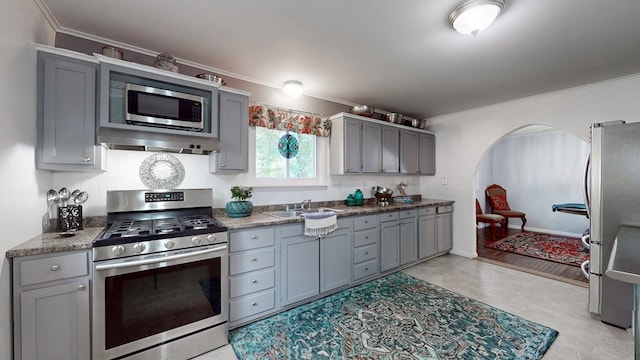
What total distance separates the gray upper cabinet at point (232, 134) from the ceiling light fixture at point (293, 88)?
664 mm

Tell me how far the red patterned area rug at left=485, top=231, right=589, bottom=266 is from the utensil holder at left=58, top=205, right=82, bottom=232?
5.87m

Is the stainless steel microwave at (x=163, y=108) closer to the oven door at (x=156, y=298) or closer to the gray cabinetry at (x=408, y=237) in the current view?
the oven door at (x=156, y=298)

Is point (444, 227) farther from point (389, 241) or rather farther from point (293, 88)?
point (293, 88)

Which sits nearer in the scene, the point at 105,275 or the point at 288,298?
the point at 105,275

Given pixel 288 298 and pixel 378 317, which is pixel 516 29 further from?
pixel 288 298

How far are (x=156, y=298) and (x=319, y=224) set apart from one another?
1.45m

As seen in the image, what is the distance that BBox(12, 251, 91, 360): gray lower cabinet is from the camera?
1434 mm

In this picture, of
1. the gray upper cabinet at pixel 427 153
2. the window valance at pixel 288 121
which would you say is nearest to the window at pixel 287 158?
the window valance at pixel 288 121

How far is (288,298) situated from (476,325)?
1740 mm

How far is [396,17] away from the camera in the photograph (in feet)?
6.13

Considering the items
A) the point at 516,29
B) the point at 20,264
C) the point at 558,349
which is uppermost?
the point at 516,29

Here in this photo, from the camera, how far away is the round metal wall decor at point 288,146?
3260 mm

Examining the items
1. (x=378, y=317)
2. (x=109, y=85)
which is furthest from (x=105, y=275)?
(x=378, y=317)

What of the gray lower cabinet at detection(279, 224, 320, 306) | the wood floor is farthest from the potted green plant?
the wood floor
